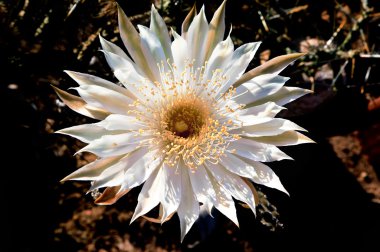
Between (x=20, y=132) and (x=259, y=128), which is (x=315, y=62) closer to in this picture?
(x=259, y=128)

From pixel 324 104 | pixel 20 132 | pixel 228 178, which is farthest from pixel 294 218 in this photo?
pixel 20 132

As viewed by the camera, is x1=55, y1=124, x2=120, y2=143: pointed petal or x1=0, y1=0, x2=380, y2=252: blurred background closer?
x1=55, y1=124, x2=120, y2=143: pointed petal

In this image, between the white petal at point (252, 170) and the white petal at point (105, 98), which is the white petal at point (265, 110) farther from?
the white petal at point (105, 98)

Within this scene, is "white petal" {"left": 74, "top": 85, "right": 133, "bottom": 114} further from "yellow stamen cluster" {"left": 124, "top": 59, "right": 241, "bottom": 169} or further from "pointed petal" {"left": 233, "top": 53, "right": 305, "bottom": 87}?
"pointed petal" {"left": 233, "top": 53, "right": 305, "bottom": 87}

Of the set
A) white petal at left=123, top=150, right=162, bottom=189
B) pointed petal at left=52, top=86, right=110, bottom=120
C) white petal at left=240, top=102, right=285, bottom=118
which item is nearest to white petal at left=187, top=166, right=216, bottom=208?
white petal at left=123, top=150, right=162, bottom=189

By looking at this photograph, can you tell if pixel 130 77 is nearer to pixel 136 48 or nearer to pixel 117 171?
pixel 136 48

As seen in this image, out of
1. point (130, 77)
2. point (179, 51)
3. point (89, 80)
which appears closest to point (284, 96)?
point (179, 51)
